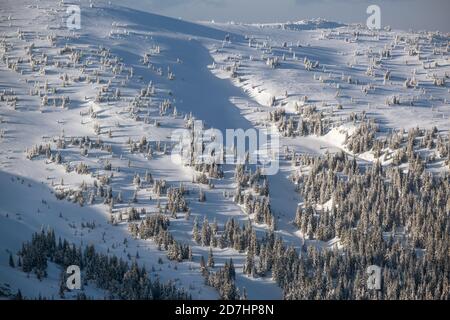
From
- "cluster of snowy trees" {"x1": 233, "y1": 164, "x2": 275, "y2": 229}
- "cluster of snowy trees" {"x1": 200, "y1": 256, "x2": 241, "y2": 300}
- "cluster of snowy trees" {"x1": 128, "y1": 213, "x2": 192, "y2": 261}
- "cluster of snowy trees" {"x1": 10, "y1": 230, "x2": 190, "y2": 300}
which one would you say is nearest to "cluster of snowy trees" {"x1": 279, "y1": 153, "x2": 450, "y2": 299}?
"cluster of snowy trees" {"x1": 233, "y1": 164, "x2": 275, "y2": 229}

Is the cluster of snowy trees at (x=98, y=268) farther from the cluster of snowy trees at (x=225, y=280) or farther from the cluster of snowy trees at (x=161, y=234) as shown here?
the cluster of snowy trees at (x=161, y=234)

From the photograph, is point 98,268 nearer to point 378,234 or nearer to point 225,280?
point 225,280

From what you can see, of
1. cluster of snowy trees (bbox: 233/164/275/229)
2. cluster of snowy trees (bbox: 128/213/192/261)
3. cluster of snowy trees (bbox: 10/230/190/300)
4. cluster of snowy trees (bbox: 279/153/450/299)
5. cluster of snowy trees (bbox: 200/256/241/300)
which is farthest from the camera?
cluster of snowy trees (bbox: 233/164/275/229)

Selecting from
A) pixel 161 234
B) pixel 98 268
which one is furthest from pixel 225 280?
pixel 161 234

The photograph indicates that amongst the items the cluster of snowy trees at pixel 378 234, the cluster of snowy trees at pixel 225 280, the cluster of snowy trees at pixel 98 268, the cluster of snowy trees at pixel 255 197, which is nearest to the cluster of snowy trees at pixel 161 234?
the cluster of snowy trees at pixel 225 280

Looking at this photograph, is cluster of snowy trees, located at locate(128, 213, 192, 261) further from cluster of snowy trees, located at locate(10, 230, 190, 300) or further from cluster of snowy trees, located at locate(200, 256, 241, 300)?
cluster of snowy trees, located at locate(10, 230, 190, 300)
